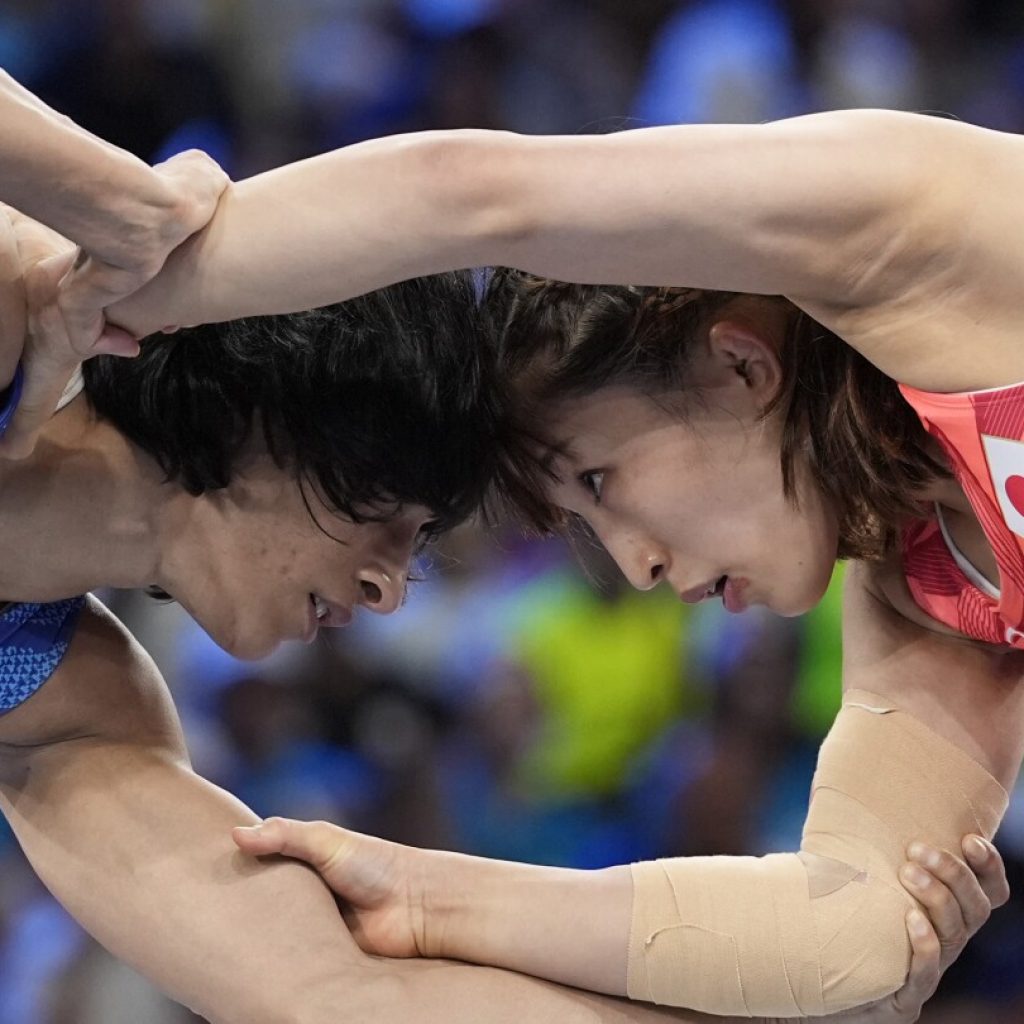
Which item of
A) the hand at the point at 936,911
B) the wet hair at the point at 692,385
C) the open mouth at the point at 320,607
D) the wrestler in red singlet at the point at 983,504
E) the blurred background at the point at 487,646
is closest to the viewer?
the wrestler in red singlet at the point at 983,504

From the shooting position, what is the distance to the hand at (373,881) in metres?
1.90

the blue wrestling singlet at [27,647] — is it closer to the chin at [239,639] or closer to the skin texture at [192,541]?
the skin texture at [192,541]

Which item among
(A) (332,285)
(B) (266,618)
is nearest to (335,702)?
(B) (266,618)

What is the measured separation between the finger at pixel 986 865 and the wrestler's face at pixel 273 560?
72 centimetres

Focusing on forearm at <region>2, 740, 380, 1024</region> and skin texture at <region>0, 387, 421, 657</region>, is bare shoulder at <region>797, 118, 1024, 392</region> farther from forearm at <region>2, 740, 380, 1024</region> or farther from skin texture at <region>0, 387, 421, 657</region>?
forearm at <region>2, 740, 380, 1024</region>

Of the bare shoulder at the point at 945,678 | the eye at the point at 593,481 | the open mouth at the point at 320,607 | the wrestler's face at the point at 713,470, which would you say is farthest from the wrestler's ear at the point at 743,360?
the open mouth at the point at 320,607

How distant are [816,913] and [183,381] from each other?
91 cm

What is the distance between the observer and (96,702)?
1.98 m

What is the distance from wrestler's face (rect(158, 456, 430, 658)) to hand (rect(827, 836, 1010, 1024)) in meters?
0.68

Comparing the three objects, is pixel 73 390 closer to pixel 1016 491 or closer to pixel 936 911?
pixel 1016 491

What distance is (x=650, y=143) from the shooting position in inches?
57.5

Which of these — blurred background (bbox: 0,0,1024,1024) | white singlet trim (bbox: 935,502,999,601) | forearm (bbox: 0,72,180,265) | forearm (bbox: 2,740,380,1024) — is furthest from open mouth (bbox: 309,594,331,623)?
blurred background (bbox: 0,0,1024,1024)

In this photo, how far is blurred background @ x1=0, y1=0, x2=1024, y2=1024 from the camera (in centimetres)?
327

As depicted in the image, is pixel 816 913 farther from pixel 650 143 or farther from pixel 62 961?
pixel 62 961
